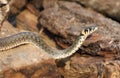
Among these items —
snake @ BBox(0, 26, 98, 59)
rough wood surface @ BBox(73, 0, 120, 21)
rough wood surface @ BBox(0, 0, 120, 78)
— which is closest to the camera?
rough wood surface @ BBox(0, 0, 120, 78)

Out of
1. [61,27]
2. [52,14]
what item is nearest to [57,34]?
[61,27]

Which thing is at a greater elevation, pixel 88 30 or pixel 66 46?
pixel 88 30

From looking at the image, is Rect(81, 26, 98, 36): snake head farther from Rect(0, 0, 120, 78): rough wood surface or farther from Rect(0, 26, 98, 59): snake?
Rect(0, 0, 120, 78): rough wood surface

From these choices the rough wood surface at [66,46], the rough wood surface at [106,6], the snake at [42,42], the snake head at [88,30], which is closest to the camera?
the rough wood surface at [66,46]

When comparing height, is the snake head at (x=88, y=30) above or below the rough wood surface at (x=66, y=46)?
above

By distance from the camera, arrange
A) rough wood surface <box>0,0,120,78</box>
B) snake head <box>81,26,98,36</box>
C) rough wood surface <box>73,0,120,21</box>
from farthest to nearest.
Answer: rough wood surface <box>73,0,120,21</box> < snake head <box>81,26,98,36</box> < rough wood surface <box>0,0,120,78</box>

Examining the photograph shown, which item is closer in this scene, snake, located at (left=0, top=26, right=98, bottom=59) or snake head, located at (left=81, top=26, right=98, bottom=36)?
snake, located at (left=0, top=26, right=98, bottom=59)

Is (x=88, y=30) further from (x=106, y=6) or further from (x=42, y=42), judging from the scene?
(x=106, y=6)

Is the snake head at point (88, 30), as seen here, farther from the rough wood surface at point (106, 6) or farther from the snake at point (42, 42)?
the rough wood surface at point (106, 6)

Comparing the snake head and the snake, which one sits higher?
the snake head

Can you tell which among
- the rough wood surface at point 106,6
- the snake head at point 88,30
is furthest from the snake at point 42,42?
the rough wood surface at point 106,6

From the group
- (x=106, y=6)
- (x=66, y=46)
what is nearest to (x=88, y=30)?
(x=66, y=46)

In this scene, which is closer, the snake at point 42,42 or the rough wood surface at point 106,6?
the snake at point 42,42

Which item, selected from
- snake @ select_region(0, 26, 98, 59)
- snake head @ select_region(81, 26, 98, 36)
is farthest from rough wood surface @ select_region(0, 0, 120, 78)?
snake head @ select_region(81, 26, 98, 36)
